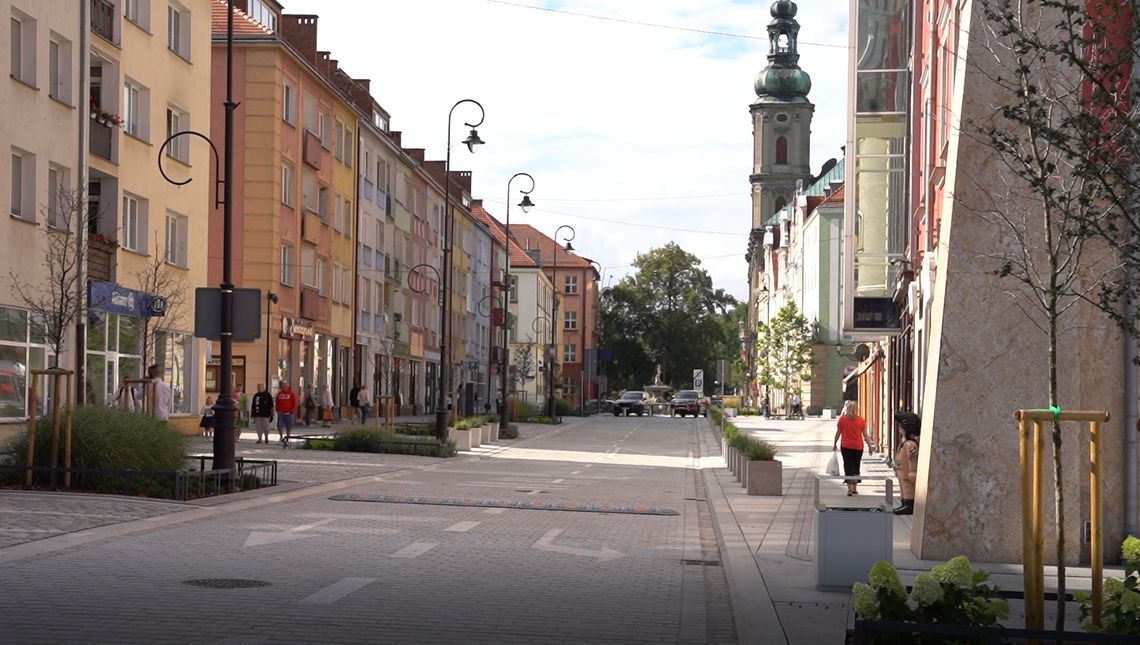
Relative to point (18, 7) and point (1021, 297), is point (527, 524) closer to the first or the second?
point (1021, 297)

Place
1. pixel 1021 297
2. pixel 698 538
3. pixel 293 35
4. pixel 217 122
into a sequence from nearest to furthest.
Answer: pixel 1021 297, pixel 698 538, pixel 217 122, pixel 293 35

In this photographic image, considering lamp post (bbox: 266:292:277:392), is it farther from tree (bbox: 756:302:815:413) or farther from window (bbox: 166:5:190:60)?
tree (bbox: 756:302:815:413)

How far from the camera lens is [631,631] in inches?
380

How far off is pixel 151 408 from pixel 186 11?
61.6ft

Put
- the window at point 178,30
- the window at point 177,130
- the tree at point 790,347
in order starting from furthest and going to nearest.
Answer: the tree at point 790,347 → the window at point 178,30 → the window at point 177,130

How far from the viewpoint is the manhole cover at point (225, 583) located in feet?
36.1

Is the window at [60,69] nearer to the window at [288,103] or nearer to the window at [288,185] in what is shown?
the window at [288,103]

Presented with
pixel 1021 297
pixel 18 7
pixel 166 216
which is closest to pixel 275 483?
pixel 1021 297

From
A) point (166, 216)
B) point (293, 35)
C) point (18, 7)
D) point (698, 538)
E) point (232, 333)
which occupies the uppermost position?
point (293, 35)

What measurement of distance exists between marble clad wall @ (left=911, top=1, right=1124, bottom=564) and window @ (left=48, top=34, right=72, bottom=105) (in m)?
24.7

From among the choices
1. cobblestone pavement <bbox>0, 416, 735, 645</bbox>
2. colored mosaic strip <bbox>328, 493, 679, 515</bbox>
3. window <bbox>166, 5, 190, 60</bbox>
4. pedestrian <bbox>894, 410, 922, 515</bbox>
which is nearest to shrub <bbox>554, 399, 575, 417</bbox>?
window <bbox>166, 5, 190, 60</bbox>

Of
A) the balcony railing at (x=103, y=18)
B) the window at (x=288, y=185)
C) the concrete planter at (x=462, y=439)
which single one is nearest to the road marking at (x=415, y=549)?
the balcony railing at (x=103, y=18)

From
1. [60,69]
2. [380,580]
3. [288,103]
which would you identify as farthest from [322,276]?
[380,580]

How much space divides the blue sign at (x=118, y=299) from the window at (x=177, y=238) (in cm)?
286
